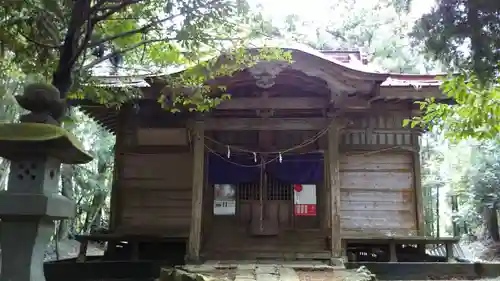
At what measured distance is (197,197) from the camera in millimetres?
8844

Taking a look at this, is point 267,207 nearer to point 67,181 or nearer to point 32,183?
point 32,183

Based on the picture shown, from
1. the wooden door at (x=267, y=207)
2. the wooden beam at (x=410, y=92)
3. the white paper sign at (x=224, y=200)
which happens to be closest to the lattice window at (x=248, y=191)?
the wooden door at (x=267, y=207)

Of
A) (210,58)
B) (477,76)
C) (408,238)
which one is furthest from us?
(408,238)

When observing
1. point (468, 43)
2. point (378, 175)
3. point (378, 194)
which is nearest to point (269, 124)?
point (378, 175)

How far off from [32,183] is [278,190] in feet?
22.2

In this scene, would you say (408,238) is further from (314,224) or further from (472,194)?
(472,194)

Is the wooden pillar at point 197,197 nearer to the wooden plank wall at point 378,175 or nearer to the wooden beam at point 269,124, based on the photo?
the wooden beam at point 269,124

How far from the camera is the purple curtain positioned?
10.1 m

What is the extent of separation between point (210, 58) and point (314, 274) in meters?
3.99

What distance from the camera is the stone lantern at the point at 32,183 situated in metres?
4.27

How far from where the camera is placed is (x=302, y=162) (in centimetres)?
1017

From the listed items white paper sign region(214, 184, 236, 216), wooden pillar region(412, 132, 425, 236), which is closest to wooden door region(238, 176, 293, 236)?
white paper sign region(214, 184, 236, 216)

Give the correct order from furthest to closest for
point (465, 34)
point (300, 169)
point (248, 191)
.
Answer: point (248, 191) → point (300, 169) → point (465, 34)

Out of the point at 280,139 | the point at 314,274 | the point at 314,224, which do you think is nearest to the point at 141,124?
the point at 280,139
